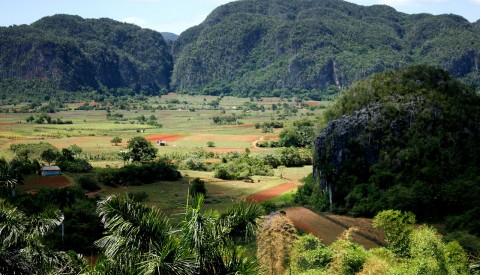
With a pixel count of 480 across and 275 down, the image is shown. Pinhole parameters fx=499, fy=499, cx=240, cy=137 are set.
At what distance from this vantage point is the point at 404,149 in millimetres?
50969

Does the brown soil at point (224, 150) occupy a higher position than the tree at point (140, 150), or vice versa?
the tree at point (140, 150)

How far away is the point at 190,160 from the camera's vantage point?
3214 inches

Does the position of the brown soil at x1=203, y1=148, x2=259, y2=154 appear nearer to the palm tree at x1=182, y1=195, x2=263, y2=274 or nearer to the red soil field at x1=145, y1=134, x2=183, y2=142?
the red soil field at x1=145, y1=134, x2=183, y2=142

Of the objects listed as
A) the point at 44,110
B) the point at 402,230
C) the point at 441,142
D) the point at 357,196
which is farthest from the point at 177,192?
the point at 44,110

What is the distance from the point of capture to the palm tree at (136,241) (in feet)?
36.7

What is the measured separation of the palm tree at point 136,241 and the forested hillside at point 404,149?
121ft

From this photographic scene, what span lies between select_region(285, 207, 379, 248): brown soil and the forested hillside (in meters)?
3.98

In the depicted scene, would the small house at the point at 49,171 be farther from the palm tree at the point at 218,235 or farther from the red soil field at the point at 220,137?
the palm tree at the point at 218,235

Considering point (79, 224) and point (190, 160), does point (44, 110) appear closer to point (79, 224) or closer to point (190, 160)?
point (190, 160)

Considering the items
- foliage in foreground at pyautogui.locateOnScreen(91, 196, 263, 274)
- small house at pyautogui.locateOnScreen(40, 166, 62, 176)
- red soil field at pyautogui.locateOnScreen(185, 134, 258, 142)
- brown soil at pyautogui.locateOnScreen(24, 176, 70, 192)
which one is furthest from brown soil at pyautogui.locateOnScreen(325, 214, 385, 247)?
red soil field at pyautogui.locateOnScreen(185, 134, 258, 142)

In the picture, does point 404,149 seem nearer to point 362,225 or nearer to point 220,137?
point 362,225

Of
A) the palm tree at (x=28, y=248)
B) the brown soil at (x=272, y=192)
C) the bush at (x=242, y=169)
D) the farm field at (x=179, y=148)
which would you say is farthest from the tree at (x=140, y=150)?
the palm tree at (x=28, y=248)

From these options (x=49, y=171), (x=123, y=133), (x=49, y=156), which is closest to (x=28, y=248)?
(x=49, y=171)

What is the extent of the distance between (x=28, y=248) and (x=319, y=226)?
3232cm
